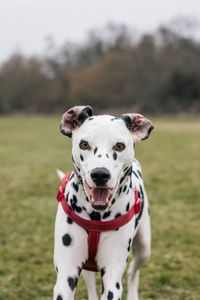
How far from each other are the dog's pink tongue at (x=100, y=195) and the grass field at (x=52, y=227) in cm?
209

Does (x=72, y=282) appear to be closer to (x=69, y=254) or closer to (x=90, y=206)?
(x=69, y=254)

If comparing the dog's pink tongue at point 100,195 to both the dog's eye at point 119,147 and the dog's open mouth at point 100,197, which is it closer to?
the dog's open mouth at point 100,197

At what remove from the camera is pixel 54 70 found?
73.4 metres

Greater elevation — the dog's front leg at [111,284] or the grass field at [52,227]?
the grass field at [52,227]

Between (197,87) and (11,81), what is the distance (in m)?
22.8

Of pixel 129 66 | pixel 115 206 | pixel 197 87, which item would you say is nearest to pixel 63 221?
pixel 115 206

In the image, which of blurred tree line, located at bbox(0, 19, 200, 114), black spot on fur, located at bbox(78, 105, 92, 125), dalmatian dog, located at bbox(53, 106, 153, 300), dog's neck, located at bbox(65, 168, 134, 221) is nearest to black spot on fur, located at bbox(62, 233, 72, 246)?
dalmatian dog, located at bbox(53, 106, 153, 300)

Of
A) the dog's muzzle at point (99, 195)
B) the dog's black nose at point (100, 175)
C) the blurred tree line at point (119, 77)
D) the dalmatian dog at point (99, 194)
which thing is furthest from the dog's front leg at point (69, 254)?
the blurred tree line at point (119, 77)

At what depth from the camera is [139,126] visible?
129 inches

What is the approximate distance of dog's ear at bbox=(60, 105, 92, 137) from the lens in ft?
10.5

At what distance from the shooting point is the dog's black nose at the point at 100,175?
2.84 meters

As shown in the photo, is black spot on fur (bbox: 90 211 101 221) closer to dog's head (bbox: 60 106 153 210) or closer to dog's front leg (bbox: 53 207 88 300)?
dog's front leg (bbox: 53 207 88 300)

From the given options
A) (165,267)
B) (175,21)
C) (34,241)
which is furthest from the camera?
(175,21)

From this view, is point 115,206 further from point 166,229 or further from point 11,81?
point 11,81
